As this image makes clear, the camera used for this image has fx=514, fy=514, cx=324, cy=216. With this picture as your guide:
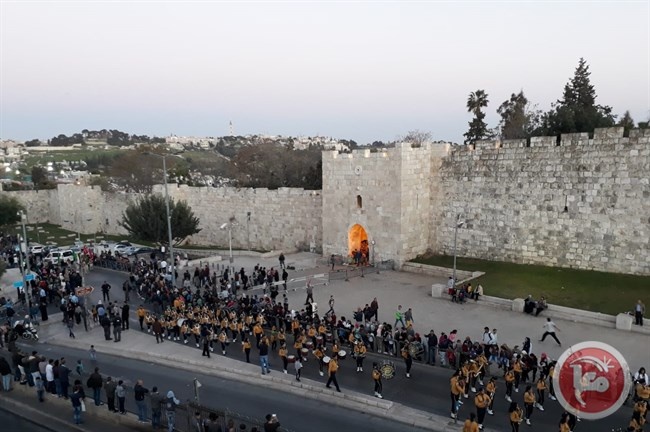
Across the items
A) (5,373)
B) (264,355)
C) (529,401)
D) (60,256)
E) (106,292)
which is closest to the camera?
(529,401)

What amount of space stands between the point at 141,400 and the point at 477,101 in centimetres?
4287

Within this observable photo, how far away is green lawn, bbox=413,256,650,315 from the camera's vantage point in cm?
1900

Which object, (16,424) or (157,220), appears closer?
(16,424)

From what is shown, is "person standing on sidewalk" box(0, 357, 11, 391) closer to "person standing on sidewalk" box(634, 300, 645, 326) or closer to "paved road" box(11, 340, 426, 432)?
"paved road" box(11, 340, 426, 432)

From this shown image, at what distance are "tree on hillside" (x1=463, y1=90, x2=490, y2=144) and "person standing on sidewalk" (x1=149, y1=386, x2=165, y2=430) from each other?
4203cm

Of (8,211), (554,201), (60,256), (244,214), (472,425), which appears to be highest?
(554,201)

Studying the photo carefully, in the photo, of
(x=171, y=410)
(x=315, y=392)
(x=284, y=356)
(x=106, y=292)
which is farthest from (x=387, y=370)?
(x=106, y=292)

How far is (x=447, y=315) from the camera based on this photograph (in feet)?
62.1

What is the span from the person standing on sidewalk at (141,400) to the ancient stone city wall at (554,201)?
734 inches

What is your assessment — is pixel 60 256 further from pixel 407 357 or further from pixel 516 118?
pixel 516 118

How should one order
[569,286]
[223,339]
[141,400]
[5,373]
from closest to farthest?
[141,400]
[5,373]
[223,339]
[569,286]

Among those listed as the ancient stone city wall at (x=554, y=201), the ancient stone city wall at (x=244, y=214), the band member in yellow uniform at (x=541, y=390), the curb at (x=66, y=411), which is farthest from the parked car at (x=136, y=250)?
the band member in yellow uniform at (x=541, y=390)

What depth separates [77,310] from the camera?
1884 centimetres

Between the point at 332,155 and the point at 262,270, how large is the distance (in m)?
8.02
